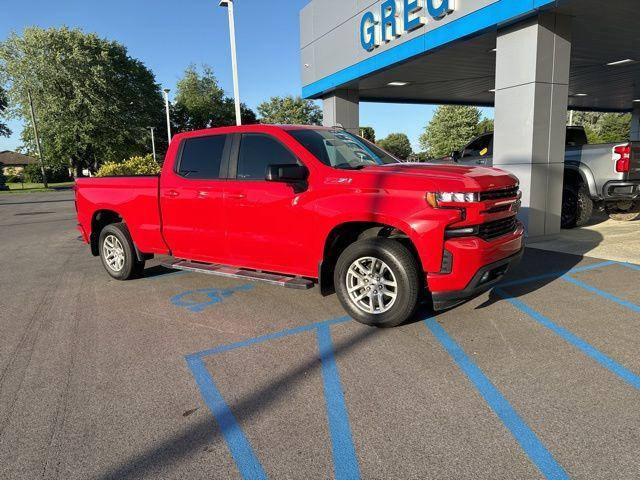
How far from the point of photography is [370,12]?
11758mm

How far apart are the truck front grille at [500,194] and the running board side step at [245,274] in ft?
6.01

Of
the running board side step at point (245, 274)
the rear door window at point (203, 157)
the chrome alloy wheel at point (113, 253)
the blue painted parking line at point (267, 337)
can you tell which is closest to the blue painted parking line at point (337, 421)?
the blue painted parking line at point (267, 337)

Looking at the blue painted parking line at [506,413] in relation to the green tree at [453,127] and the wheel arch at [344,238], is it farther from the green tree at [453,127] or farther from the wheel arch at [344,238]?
the green tree at [453,127]

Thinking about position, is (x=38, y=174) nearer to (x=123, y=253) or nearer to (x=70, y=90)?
(x=70, y=90)

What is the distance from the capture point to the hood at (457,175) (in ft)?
12.9

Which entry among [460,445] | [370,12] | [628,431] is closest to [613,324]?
[628,431]

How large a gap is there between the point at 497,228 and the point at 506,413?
1.94 meters

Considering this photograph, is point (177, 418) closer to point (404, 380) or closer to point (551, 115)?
point (404, 380)

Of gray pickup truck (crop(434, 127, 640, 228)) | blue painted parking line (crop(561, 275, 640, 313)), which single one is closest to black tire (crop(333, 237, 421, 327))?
blue painted parking line (crop(561, 275, 640, 313))

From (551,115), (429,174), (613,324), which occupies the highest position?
(551,115)

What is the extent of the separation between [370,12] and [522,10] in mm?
5191

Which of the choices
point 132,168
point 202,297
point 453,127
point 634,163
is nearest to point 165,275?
point 202,297

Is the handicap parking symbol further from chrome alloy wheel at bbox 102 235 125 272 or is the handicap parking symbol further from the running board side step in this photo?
chrome alloy wheel at bbox 102 235 125 272

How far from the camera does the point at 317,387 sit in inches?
128
